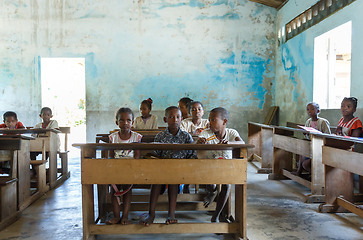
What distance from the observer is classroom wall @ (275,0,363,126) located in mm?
4137

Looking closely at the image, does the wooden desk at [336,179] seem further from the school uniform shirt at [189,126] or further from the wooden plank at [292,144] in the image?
the school uniform shirt at [189,126]

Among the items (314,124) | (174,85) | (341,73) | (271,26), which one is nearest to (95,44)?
(174,85)

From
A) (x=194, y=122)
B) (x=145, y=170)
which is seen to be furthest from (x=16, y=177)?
(x=194, y=122)

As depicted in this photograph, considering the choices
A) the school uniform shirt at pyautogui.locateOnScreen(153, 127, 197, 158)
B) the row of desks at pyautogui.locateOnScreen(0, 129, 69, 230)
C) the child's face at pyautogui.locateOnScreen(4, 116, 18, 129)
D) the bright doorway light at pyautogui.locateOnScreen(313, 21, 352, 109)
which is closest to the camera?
the school uniform shirt at pyautogui.locateOnScreen(153, 127, 197, 158)

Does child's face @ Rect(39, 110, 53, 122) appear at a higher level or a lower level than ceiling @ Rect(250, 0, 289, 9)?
lower

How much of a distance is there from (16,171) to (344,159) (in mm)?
3216

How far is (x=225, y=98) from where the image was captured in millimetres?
7453

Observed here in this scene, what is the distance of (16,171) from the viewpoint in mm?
2865

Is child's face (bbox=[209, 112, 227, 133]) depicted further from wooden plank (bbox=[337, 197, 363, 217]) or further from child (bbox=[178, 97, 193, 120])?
child (bbox=[178, 97, 193, 120])

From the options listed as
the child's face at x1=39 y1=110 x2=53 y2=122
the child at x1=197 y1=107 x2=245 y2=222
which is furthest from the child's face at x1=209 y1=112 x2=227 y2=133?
the child's face at x1=39 y1=110 x2=53 y2=122

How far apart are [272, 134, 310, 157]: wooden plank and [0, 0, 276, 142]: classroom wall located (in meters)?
3.13

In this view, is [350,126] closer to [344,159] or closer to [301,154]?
[301,154]

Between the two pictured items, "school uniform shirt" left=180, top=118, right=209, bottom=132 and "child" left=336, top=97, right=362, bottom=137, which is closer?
"child" left=336, top=97, right=362, bottom=137

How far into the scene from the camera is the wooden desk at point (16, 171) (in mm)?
2691
